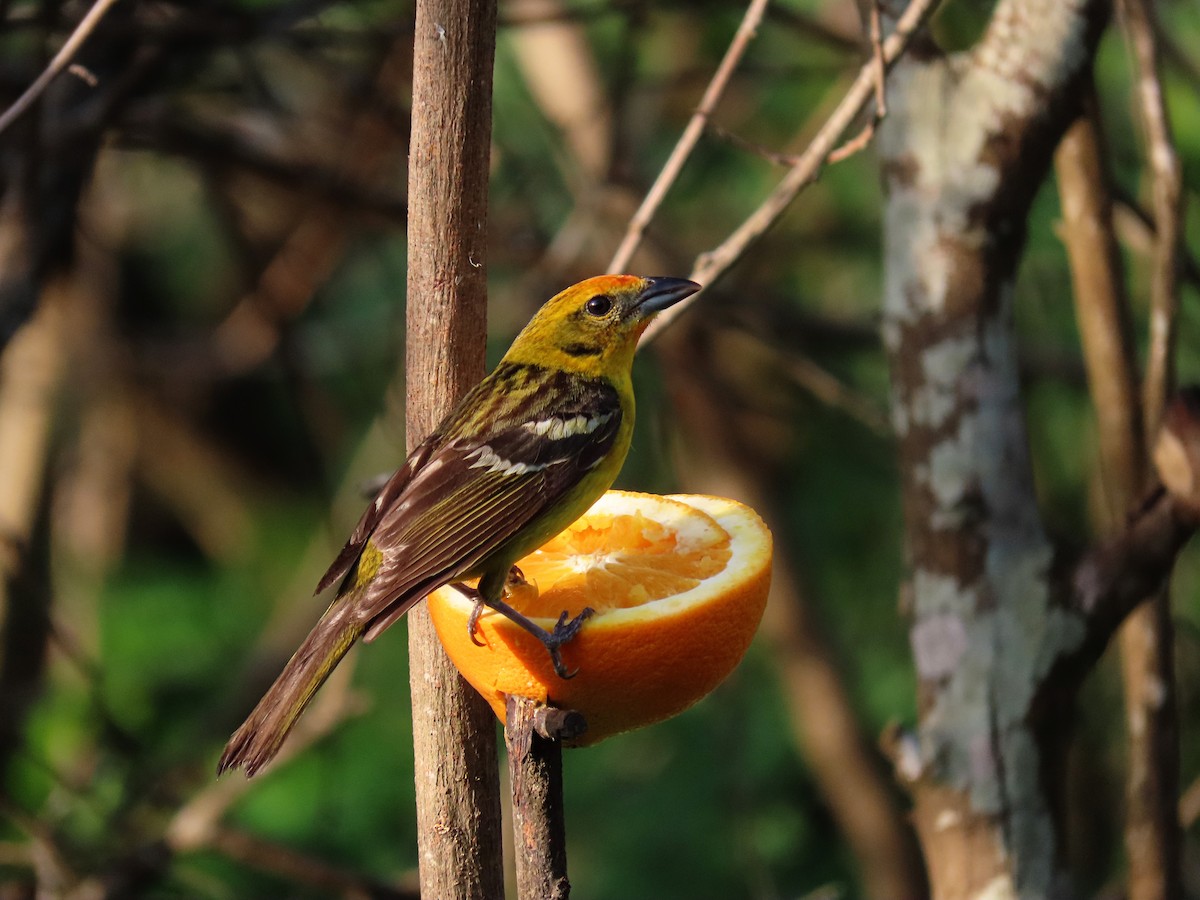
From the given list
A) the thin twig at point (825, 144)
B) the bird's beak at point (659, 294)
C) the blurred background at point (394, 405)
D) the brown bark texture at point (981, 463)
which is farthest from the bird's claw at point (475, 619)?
the blurred background at point (394, 405)

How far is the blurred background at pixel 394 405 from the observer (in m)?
4.02

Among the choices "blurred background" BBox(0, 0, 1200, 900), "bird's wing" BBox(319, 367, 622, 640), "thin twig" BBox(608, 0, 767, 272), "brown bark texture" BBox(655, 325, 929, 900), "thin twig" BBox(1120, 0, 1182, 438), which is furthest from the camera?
"brown bark texture" BBox(655, 325, 929, 900)

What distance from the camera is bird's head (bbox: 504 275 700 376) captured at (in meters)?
2.93

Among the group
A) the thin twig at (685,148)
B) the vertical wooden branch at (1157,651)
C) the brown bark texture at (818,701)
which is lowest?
the brown bark texture at (818,701)

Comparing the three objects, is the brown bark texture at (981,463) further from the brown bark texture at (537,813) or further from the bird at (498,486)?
the brown bark texture at (537,813)

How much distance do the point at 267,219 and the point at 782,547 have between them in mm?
3684

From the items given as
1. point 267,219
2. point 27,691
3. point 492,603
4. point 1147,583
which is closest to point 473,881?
point 492,603

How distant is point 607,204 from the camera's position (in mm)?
5262

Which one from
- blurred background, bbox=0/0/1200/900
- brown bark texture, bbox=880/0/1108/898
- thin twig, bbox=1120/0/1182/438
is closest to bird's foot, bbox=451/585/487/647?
brown bark texture, bbox=880/0/1108/898

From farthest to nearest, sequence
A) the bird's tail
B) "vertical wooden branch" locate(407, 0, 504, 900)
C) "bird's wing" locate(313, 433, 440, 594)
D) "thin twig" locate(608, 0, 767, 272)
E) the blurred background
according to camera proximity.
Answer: the blurred background → "thin twig" locate(608, 0, 767, 272) → "bird's wing" locate(313, 433, 440, 594) → the bird's tail → "vertical wooden branch" locate(407, 0, 504, 900)

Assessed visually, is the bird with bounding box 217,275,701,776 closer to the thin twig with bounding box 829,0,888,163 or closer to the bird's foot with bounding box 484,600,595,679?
the bird's foot with bounding box 484,600,595,679

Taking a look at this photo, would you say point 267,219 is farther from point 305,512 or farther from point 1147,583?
point 1147,583

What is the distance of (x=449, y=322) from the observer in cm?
213

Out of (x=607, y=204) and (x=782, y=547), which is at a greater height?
(x=607, y=204)
